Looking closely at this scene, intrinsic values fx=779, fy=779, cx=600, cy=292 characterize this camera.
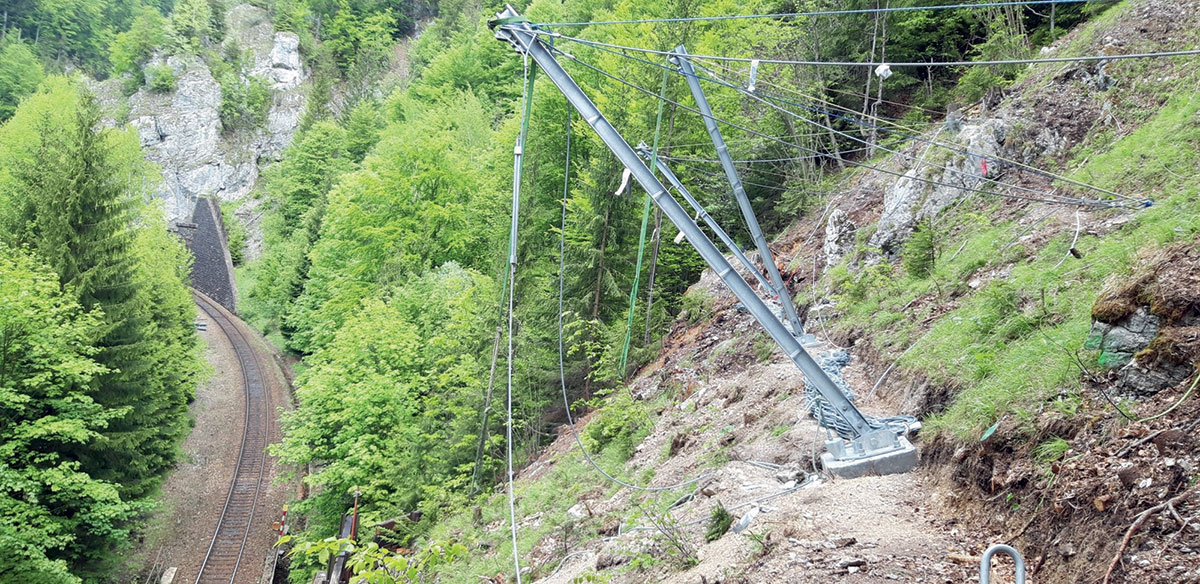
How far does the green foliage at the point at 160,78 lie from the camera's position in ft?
221

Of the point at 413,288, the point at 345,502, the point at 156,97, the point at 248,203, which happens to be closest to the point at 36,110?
the point at 248,203

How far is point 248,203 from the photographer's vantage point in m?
63.8

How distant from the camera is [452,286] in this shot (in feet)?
75.6

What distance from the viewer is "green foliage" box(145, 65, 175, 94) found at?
6744 cm

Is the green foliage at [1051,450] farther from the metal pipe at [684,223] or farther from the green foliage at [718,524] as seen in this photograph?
the green foliage at [718,524]

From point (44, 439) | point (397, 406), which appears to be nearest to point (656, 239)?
point (397, 406)

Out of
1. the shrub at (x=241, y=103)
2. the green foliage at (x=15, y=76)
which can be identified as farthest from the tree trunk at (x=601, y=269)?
the green foliage at (x=15, y=76)

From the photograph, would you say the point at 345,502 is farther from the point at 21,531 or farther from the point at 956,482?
the point at 956,482

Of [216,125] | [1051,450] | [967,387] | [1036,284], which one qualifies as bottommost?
[967,387]

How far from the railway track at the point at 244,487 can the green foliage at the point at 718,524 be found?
18226mm

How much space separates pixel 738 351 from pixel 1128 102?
7335mm

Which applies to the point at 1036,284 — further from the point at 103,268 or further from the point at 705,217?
the point at 103,268

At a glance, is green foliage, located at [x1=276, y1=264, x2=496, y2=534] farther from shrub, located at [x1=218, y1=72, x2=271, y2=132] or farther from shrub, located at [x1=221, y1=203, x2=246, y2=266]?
shrub, located at [x1=218, y1=72, x2=271, y2=132]

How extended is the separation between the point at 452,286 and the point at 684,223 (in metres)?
16.0
